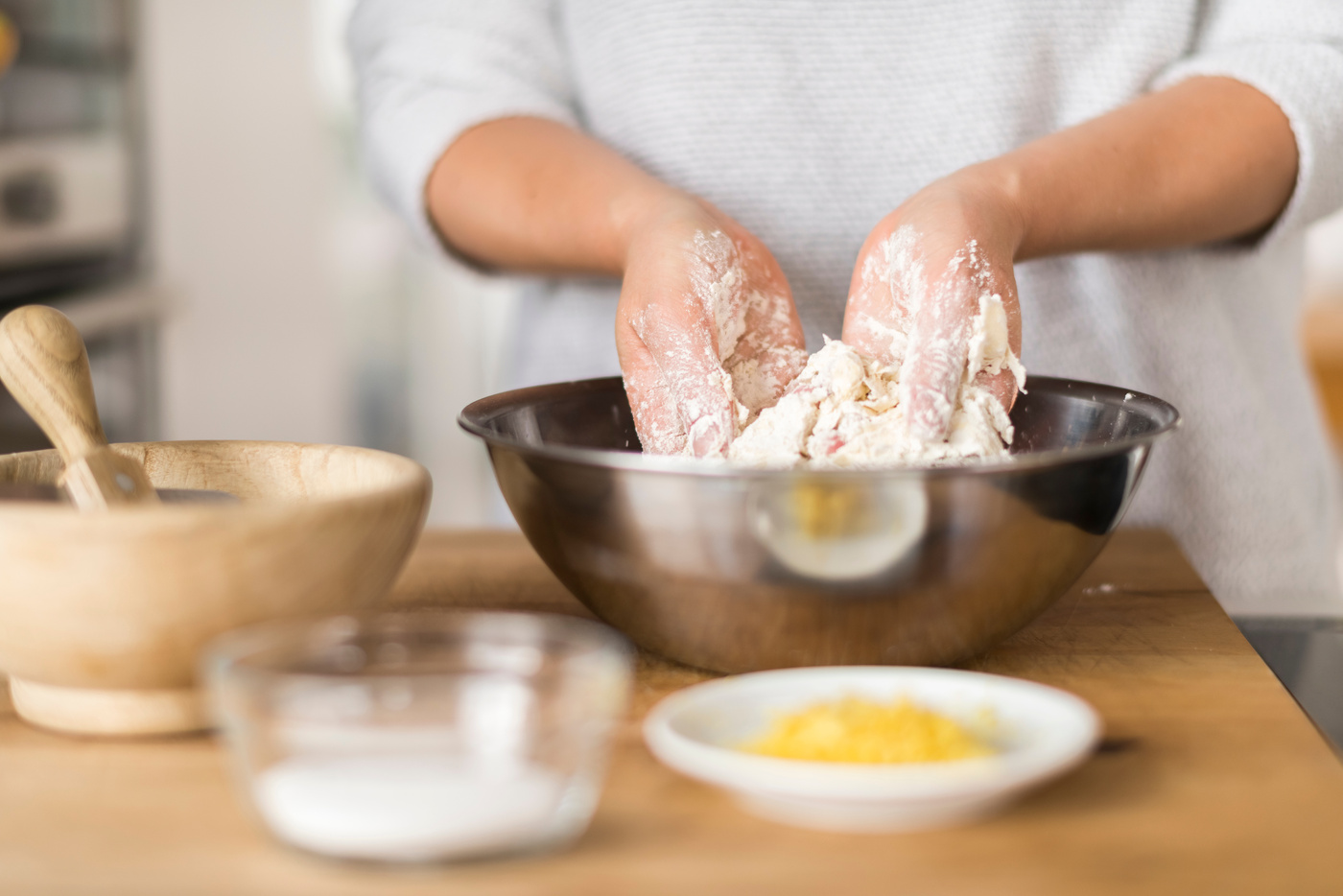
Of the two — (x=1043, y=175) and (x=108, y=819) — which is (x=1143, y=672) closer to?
(x=1043, y=175)

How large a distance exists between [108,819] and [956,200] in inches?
21.4

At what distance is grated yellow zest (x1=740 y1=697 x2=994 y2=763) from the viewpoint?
0.43 meters

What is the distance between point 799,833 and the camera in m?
0.43

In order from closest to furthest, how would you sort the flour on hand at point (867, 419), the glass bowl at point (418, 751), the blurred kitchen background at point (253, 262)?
1. the glass bowl at point (418, 751)
2. the flour on hand at point (867, 419)
3. the blurred kitchen background at point (253, 262)

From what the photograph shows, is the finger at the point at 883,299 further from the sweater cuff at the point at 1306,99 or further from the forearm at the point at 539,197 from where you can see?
the sweater cuff at the point at 1306,99

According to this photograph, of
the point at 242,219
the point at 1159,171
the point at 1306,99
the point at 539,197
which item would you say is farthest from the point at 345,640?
the point at 242,219

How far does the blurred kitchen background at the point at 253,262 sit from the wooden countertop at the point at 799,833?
181cm

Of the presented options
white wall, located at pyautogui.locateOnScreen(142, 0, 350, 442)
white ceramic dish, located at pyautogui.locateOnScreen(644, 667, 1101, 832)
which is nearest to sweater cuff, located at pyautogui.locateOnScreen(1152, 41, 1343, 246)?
white ceramic dish, located at pyautogui.locateOnScreen(644, 667, 1101, 832)

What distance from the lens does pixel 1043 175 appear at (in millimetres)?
806

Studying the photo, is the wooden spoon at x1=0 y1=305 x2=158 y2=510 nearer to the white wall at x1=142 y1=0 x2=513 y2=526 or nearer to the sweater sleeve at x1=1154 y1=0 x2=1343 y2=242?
the sweater sleeve at x1=1154 y1=0 x2=1343 y2=242

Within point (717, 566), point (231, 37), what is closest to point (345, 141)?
point (231, 37)

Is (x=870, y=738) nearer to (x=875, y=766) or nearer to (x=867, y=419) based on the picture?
(x=875, y=766)

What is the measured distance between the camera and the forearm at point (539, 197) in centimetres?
88

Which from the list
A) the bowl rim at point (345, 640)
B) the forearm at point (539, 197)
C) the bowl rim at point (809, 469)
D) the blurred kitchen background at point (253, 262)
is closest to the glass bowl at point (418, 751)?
the bowl rim at point (345, 640)
